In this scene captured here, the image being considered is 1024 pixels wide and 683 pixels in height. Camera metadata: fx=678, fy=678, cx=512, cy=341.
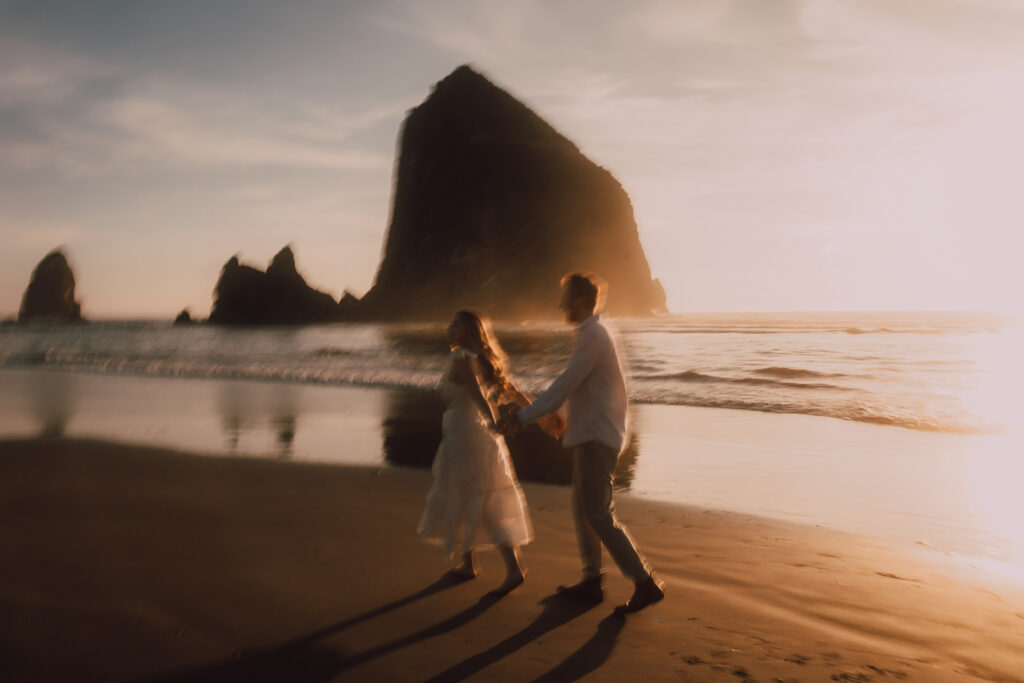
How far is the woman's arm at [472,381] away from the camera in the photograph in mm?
4328

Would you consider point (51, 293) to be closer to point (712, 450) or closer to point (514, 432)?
point (712, 450)

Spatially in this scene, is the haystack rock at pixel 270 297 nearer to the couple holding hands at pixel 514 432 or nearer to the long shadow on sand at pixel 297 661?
the couple holding hands at pixel 514 432

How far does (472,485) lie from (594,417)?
969 millimetres

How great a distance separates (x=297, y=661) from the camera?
3.36 m

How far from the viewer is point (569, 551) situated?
209 inches

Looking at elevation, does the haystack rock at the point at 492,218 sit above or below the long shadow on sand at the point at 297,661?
above

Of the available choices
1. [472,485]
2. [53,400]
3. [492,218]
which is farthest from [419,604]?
[492,218]

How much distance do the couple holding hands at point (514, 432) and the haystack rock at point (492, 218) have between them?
2977 inches

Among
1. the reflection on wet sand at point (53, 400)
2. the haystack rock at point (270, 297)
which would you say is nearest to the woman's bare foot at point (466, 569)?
the reflection on wet sand at point (53, 400)

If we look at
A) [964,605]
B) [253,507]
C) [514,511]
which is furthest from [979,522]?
[253,507]

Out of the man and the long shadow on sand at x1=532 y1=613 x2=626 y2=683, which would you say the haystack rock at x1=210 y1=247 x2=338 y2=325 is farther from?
the long shadow on sand at x1=532 y1=613 x2=626 y2=683

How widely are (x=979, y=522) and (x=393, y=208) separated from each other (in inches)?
3599

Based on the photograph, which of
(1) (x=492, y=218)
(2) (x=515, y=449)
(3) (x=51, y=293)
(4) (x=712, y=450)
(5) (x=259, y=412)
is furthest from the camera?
(3) (x=51, y=293)

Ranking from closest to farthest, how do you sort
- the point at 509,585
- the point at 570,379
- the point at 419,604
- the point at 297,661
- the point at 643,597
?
1. the point at 297,661
2. the point at 570,379
3. the point at 643,597
4. the point at 419,604
5. the point at 509,585
